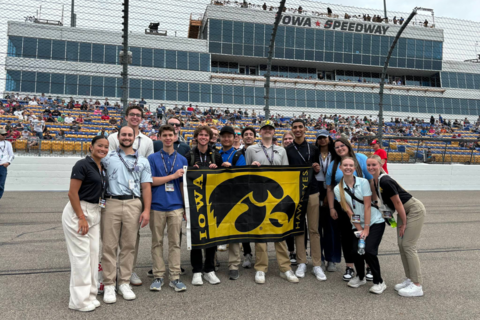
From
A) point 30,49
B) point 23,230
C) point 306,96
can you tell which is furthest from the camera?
point 306,96

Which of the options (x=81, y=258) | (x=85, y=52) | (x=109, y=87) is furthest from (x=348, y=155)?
(x=85, y=52)

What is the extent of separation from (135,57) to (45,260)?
2907 cm

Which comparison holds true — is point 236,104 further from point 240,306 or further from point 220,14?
point 240,306

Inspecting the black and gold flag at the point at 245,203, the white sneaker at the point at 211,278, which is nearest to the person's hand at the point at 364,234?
the black and gold flag at the point at 245,203

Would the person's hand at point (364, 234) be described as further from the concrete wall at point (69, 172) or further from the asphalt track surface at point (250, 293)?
the concrete wall at point (69, 172)

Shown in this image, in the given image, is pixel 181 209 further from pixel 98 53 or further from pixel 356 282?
pixel 98 53

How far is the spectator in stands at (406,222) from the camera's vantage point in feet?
11.7

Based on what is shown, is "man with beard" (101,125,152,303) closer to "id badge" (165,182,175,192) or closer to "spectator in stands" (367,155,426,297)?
"id badge" (165,182,175,192)

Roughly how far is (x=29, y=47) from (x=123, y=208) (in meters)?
31.3

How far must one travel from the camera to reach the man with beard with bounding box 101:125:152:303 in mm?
3430

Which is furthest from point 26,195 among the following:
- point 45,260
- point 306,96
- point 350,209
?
point 306,96

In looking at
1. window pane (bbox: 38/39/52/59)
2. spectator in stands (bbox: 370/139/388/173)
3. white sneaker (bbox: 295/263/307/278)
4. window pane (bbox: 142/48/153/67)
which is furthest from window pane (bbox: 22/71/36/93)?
white sneaker (bbox: 295/263/307/278)

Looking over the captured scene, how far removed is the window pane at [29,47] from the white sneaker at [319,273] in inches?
1240

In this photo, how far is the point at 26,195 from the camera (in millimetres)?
9766
